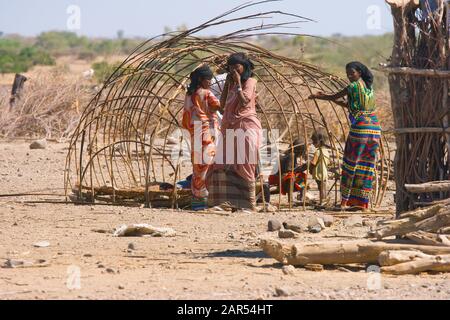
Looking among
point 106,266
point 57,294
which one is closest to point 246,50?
point 106,266

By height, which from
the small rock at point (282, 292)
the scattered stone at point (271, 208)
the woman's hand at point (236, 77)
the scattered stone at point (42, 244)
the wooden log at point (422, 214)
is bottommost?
the small rock at point (282, 292)

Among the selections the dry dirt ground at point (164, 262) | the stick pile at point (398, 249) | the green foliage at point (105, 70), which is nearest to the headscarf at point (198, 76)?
the dry dirt ground at point (164, 262)

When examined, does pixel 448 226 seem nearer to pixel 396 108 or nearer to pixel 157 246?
pixel 396 108

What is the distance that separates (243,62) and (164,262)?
334cm

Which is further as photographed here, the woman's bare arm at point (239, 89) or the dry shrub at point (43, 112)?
the dry shrub at point (43, 112)

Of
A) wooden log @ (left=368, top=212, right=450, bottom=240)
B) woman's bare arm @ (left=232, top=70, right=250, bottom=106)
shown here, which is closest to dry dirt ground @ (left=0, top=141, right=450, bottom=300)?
wooden log @ (left=368, top=212, right=450, bottom=240)

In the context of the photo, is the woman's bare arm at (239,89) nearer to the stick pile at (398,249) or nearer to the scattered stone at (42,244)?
the scattered stone at (42,244)

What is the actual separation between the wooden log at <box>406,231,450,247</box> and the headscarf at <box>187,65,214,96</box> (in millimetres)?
3899

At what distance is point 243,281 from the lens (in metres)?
6.74

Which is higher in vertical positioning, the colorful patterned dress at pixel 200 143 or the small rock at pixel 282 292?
the colorful patterned dress at pixel 200 143

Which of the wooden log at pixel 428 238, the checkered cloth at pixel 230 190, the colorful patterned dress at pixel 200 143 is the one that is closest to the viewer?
the wooden log at pixel 428 238

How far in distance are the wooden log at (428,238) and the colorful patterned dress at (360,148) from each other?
3.41 metres

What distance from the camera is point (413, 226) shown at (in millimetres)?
7219

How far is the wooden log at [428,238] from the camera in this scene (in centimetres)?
705
